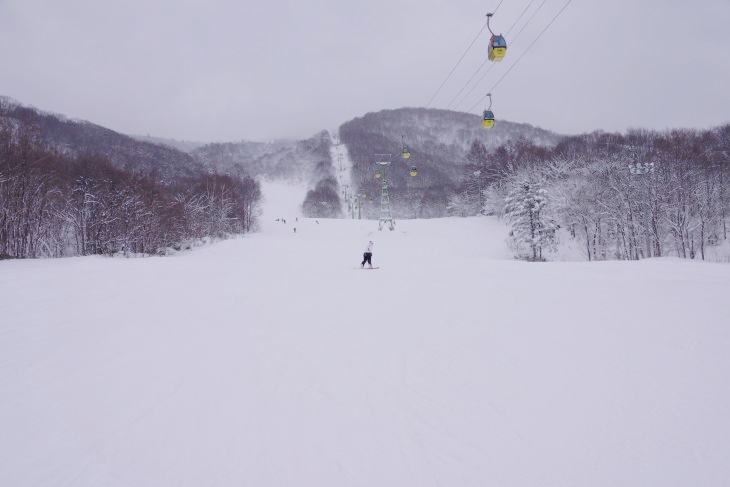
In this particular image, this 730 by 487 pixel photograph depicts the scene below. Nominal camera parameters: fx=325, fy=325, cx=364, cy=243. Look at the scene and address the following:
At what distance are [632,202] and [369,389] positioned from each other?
44.1 meters

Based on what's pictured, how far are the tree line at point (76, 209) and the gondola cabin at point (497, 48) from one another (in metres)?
28.1

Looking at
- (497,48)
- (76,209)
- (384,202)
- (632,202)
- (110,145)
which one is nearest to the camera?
(497,48)

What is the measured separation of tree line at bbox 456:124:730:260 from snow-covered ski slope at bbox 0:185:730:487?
2521 cm

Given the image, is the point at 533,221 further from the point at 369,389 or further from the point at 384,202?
the point at 369,389

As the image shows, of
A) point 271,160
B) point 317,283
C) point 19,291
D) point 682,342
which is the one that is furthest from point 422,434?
point 271,160

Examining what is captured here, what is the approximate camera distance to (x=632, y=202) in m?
36.6

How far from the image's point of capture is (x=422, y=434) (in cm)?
398

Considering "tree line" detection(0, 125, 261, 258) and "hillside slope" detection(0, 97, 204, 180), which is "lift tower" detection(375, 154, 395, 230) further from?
"hillside slope" detection(0, 97, 204, 180)

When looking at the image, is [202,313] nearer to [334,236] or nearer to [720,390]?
[720,390]

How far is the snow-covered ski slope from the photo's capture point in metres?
3.45

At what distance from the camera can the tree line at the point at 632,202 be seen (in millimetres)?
33531

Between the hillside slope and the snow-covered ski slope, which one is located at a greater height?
the hillside slope

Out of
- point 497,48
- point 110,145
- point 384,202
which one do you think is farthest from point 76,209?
point 110,145

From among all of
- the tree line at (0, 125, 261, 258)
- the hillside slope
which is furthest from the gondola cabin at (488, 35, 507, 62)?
the hillside slope
